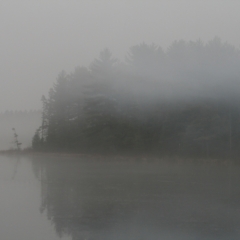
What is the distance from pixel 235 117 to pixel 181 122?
451 centimetres

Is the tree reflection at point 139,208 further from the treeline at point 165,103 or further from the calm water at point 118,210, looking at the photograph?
the treeline at point 165,103

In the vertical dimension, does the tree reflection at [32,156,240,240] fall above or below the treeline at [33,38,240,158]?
below

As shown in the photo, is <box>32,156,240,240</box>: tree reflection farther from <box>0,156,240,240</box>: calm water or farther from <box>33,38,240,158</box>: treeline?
<box>33,38,240,158</box>: treeline

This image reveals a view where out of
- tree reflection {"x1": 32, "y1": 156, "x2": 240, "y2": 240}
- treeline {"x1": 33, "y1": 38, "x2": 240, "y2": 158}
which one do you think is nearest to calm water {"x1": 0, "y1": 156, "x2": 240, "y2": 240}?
tree reflection {"x1": 32, "y1": 156, "x2": 240, "y2": 240}

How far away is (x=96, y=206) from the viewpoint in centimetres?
1088

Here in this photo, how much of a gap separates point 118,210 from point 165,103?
26677 mm

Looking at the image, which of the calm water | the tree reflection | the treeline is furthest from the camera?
the treeline

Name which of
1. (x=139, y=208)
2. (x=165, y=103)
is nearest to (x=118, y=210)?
(x=139, y=208)

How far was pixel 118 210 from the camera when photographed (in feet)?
33.9

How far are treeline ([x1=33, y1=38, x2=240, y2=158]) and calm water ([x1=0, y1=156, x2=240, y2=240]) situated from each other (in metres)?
17.4

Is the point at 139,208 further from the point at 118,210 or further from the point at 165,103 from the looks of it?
the point at 165,103

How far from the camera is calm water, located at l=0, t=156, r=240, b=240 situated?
799cm

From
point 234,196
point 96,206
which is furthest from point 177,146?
point 96,206

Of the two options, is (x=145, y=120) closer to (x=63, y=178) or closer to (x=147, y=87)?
(x=147, y=87)
